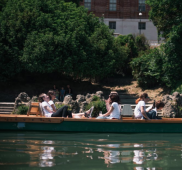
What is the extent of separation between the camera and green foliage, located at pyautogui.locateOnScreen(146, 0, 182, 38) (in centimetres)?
2392

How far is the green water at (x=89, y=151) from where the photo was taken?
7512 mm

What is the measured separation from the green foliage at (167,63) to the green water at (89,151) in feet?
42.4

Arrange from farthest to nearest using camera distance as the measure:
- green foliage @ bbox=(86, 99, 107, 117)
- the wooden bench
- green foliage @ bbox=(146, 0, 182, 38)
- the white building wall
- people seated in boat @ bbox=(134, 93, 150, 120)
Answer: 1. the white building wall
2. green foliage @ bbox=(146, 0, 182, 38)
3. green foliage @ bbox=(86, 99, 107, 117)
4. the wooden bench
5. people seated in boat @ bbox=(134, 93, 150, 120)

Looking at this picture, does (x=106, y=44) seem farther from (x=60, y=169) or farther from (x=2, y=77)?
(x=60, y=169)

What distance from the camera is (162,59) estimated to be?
83.0 ft

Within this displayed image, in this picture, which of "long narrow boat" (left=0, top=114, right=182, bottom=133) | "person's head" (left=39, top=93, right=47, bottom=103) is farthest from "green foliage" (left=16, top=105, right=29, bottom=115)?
"person's head" (left=39, top=93, right=47, bottom=103)

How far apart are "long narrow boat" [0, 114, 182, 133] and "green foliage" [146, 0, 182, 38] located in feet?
44.0

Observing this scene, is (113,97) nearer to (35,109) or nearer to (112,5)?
(35,109)

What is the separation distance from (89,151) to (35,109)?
4224mm

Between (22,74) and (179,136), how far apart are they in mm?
18752

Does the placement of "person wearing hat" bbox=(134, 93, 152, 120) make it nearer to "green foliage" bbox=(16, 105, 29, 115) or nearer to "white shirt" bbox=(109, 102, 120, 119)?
"white shirt" bbox=(109, 102, 120, 119)

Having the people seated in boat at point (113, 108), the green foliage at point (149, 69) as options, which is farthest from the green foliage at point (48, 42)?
the people seated in boat at point (113, 108)

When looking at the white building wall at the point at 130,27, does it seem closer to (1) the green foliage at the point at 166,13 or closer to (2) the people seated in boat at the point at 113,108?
(1) the green foliage at the point at 166,13

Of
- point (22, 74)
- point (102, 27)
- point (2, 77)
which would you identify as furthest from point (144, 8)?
point (2, 77)
